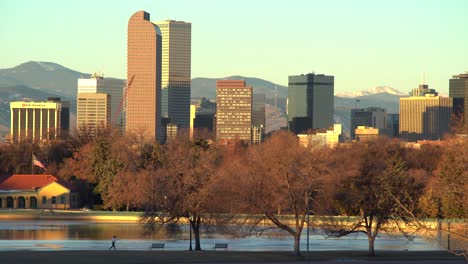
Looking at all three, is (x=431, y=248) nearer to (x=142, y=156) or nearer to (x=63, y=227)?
(x=63, y=227)

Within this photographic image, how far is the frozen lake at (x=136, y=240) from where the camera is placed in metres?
87.6

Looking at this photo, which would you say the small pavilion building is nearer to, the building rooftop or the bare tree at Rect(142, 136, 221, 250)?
the building rooftop

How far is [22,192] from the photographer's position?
14862 cm

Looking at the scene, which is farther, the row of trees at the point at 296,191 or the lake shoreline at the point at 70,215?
the lake shoreline at the point at 70,215

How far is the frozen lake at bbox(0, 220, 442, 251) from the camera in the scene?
87625 mm

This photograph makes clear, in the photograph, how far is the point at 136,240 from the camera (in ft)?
313

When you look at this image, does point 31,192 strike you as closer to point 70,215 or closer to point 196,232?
point 70,215

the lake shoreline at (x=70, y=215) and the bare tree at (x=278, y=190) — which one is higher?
the bare tree at (x=278, y=190)
